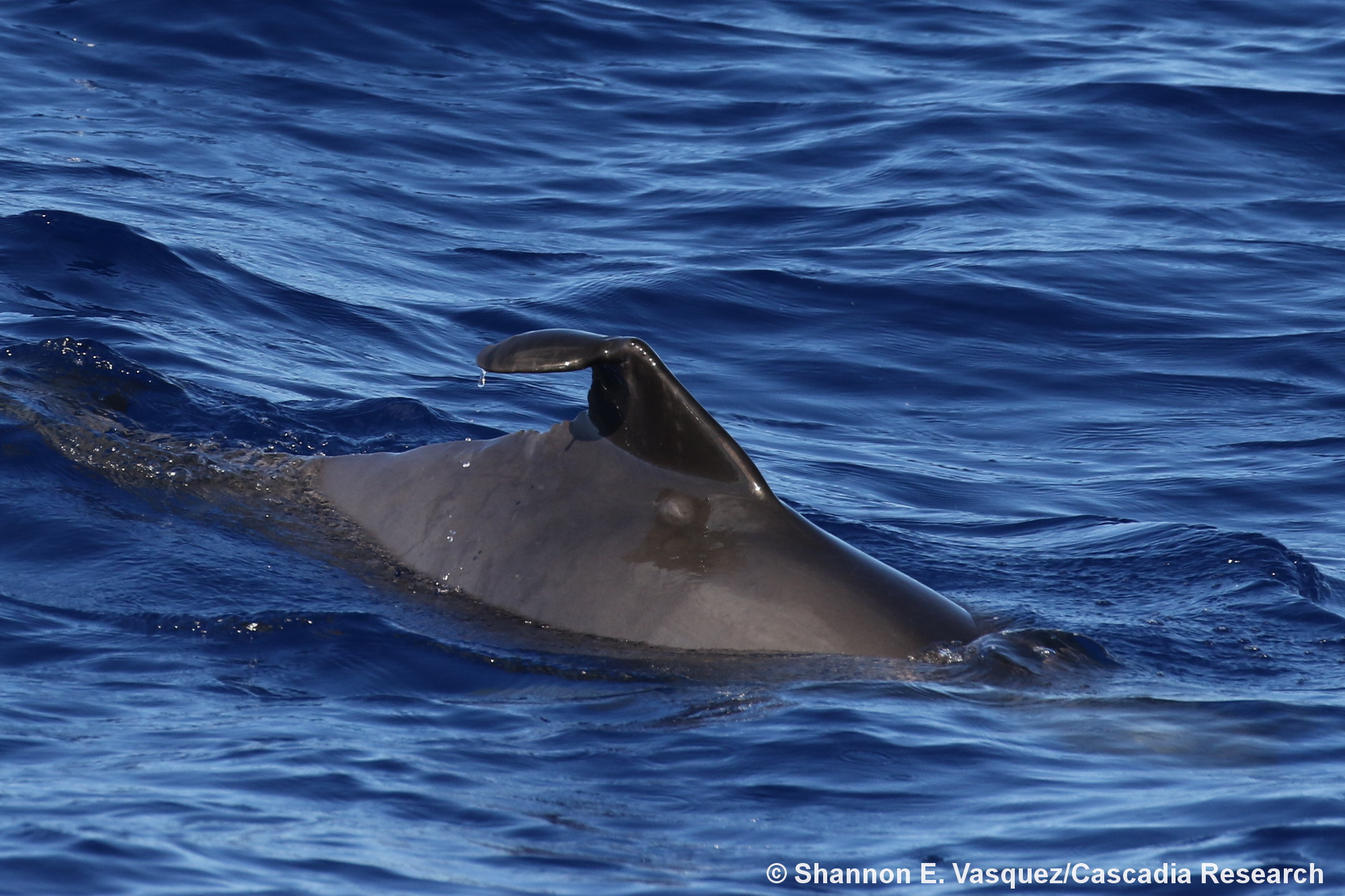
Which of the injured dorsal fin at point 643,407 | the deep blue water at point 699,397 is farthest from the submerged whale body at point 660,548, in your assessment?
the deep blue water at point 699,397

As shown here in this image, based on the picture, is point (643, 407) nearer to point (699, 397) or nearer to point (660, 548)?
point (660, 548)

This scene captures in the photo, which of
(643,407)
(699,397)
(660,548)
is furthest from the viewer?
Answer: (699,397)

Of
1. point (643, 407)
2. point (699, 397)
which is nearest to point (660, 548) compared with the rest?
point (643, 407)

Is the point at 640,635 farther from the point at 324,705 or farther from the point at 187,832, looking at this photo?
the point at 187,832

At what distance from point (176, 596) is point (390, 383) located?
4.25 m

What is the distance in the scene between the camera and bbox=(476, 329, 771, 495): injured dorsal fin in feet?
21.2

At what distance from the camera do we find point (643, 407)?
6887 mm

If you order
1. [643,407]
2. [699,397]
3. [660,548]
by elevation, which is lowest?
[699,397]

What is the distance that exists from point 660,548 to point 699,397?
4.96m

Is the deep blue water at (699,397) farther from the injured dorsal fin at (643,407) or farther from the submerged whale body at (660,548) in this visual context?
the injured dorsal fin at (643,407)

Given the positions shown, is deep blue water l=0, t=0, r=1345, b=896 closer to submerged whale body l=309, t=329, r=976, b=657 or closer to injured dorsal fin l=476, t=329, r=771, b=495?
submerged whale body l=309, t=329, r=976, b=657

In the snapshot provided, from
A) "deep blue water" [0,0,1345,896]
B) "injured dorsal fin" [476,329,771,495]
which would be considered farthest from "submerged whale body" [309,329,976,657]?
"deep blue water" [0,0,1345,896]

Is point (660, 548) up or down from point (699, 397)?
up

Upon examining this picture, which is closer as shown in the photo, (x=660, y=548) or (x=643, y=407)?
(x=643, y=407)
